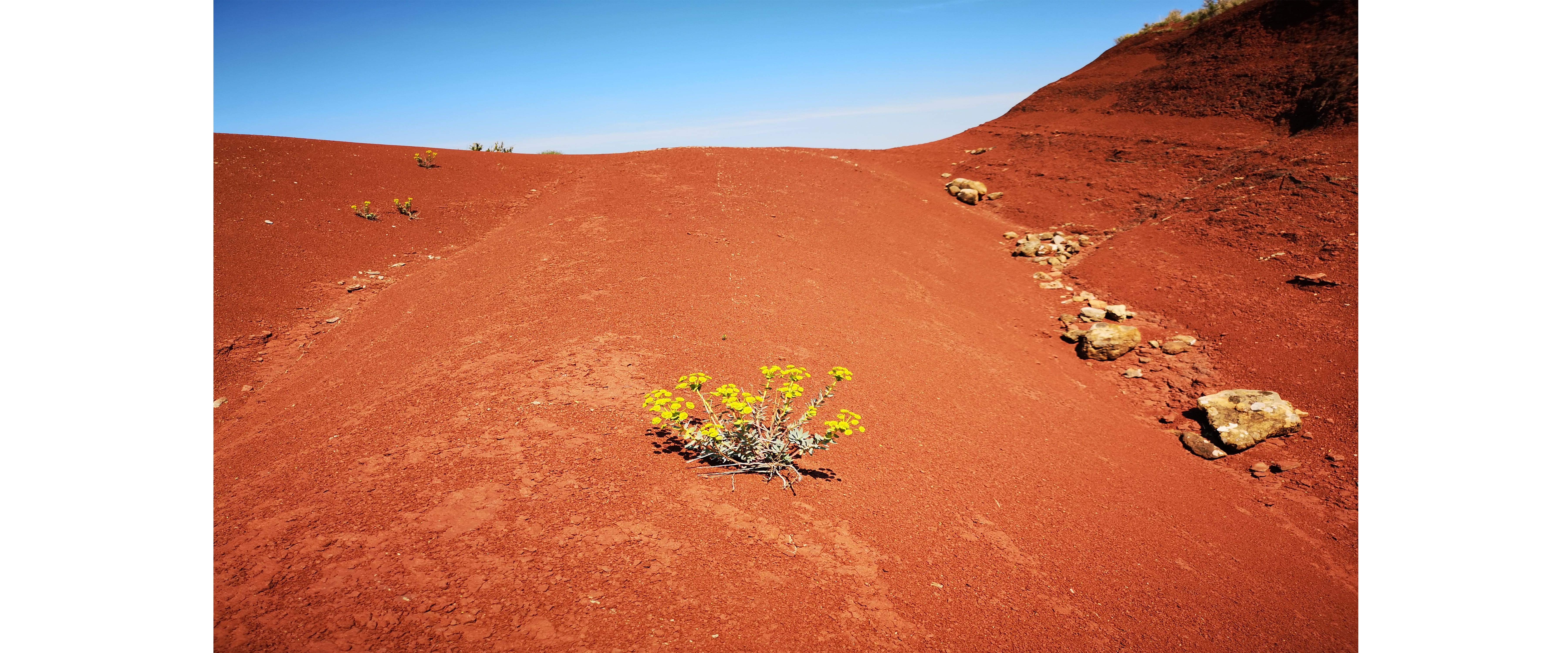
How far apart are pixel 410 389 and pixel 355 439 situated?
30.2 inches

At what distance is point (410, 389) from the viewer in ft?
16.2

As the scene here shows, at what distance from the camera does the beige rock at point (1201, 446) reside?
5984 millimetres

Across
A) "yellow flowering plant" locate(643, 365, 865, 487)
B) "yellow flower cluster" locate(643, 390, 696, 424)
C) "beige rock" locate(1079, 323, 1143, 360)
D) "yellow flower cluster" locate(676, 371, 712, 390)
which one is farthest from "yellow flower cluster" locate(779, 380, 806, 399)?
"beige rock" locate(1079, 323, 1143, 360)

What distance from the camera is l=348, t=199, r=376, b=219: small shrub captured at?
34.4 feet

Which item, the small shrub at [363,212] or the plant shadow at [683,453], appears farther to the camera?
the small shrub at [363,212]

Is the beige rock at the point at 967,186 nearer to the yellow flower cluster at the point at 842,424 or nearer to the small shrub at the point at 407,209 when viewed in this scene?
the small shrub at the point at 407,209

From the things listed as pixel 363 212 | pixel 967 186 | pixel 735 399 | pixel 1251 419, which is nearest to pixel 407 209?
pixel 363 212

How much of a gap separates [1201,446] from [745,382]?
15.5 feet

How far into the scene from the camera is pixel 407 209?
35.6 ft

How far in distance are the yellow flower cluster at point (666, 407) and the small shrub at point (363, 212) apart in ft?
28.6

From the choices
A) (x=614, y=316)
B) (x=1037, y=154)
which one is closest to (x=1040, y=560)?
(x=614, y=316)

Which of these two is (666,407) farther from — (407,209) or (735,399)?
(407,209)

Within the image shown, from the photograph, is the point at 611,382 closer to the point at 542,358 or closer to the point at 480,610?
the point at 542,358

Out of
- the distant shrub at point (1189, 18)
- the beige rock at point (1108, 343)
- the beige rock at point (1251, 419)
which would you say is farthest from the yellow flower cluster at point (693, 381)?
the distant shrub at point (1189, 18)
